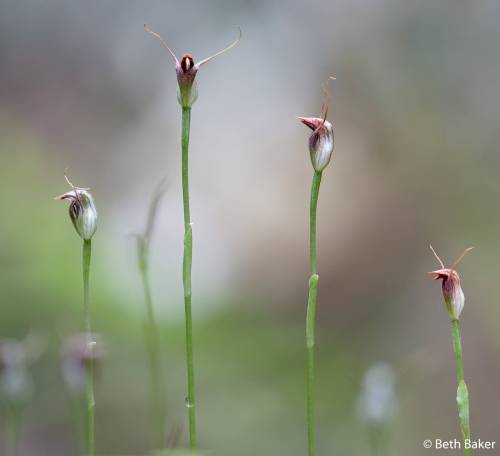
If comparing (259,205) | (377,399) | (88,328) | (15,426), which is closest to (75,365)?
(15,426)

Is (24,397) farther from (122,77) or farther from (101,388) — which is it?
(122,77)

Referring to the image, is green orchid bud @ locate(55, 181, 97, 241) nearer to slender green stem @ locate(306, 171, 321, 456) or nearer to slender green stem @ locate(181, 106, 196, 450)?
slender green stem @ locate(181, 106, 196, 450)

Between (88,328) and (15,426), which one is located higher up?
(88,328)

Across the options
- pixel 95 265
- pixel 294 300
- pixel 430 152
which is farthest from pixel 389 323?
pixel 95 265

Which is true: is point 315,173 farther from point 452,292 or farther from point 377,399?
point 377,399

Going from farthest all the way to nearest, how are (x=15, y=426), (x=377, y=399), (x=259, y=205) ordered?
(x=259, y=205) < (x=377, y=399) < (x=15, y=426)
